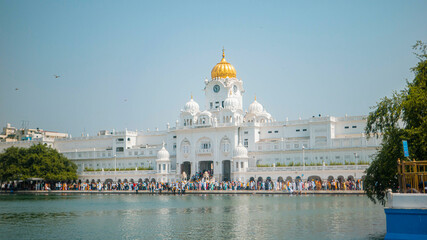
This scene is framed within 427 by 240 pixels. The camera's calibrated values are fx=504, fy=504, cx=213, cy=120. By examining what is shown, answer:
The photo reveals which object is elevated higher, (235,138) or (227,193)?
(235,138)

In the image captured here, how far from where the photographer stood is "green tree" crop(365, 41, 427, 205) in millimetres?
19734

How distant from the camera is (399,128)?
71.6 feet

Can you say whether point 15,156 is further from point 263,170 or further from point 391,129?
point 391,129

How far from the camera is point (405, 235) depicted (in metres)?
13.5

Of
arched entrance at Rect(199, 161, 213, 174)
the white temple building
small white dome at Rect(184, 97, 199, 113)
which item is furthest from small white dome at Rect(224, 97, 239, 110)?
arched entrance at Rect(199, 161, 213, 174)

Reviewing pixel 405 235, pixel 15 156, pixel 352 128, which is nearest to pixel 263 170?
pixel 352 128

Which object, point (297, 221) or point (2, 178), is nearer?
point (297, 221)

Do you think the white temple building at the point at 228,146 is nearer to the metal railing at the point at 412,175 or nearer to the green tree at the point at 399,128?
the green tree at the point at 399,128

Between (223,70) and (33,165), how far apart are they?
100 feet

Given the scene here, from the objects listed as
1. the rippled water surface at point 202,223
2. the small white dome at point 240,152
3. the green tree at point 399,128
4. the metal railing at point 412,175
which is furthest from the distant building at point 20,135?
the metal railing at point 412,175

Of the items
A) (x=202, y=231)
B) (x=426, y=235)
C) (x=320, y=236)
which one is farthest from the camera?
(x=202, y=231)

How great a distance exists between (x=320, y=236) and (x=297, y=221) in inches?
195

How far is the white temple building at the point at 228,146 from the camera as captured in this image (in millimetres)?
60978

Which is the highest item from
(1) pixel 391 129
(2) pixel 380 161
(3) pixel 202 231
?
(1) pixel 391 129
